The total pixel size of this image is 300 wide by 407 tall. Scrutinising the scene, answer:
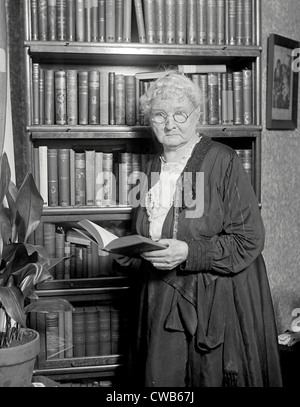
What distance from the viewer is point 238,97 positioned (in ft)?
8.05

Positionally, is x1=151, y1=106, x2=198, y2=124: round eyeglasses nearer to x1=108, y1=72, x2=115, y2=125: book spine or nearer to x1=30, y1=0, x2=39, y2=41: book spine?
x1=108, y1=72, x2=115, y2=125: book spine

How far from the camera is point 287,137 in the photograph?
296 cm

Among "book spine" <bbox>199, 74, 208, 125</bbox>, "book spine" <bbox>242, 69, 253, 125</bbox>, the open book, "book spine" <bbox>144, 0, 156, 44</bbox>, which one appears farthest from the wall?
the open book

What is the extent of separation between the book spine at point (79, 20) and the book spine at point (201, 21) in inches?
18.7

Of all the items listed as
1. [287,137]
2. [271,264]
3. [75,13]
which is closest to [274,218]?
[271,264]

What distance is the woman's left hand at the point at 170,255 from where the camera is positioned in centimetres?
191

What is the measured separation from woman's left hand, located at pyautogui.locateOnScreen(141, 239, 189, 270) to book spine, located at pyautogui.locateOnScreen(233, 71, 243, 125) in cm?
77

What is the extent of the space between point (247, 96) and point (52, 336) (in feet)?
4.24

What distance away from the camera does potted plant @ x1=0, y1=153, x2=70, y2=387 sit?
1.74 meters

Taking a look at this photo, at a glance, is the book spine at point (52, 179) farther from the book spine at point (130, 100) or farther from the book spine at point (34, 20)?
the book spine at point (34, 20)

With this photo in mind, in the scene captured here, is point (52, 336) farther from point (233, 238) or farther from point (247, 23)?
point (247, 23)

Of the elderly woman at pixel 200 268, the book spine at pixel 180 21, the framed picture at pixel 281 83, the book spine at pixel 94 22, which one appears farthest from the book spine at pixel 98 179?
the framed picture at pixel 281 83

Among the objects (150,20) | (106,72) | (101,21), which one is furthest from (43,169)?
(150,20)

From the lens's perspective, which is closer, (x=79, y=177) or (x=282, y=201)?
(x=79, y=177)
